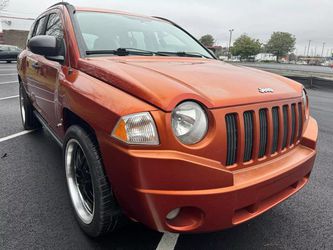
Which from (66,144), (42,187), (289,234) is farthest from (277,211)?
(42,187)

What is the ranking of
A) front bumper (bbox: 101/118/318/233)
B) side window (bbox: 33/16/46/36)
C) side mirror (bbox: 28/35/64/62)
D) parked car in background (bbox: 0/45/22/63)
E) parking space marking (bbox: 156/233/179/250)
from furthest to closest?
1. parked car in background (bbox: 0/45/22/63)
2. side window (bbox: 33/16/46/36)
3. side mirror (bbox: 28/35/64/62)
4. parking space marking (bbox: 156/233/179/250)
5. front bumper (bbox: 101/118/318/233)

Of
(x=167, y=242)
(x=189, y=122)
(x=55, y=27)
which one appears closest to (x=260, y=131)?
(x=189, y=122)

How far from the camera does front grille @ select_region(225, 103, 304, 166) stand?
2016mm

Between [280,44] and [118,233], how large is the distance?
9915cm

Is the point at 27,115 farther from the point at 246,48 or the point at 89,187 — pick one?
the point at 246,48

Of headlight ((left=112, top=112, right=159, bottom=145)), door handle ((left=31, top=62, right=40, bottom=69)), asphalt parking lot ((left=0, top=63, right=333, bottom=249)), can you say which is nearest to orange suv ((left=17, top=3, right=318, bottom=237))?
headlight ((left=112, top=112, right=159, bottom=145))

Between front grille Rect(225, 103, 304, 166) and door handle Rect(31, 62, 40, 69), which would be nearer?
front grille Rect(225, 103, 304, 166)

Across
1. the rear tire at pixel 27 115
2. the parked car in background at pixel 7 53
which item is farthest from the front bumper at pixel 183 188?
the parked car in background at pixel 7 53

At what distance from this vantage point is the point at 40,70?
378cm

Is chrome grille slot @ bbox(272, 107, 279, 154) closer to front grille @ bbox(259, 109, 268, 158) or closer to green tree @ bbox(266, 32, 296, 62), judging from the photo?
front grille @ bbox(259, 109, 268, 158)

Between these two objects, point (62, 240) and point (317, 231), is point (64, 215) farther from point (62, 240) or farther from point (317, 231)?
point (317, 231)

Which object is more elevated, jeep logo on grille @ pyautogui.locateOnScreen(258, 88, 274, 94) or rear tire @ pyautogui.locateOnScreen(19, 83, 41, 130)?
jeep logo on grille @ pyautogui.locateOnScreen(258, 88, 274, 94)

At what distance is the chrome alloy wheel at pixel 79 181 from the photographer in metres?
2.57

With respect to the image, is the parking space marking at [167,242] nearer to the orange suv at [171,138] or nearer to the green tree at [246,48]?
the orange suv at [171,138]
